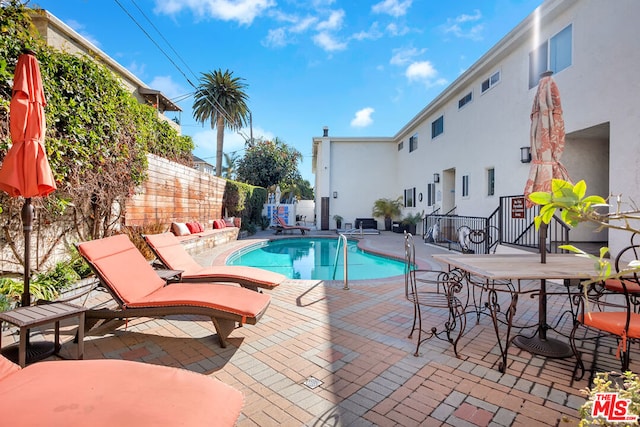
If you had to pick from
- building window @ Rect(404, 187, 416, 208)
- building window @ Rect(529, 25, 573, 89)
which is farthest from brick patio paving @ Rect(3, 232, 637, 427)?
building window @ Rect(404, 187, 416, 208)

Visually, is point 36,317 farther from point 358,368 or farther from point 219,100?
point 219,100

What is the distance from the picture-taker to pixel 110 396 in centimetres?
159

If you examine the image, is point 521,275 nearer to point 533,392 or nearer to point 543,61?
point 533,392

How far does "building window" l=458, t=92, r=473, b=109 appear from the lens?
1178 centimetres

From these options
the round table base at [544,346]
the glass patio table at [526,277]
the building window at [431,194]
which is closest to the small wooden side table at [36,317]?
the glass patio table at [526,277]

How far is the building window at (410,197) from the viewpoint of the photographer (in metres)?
17.3

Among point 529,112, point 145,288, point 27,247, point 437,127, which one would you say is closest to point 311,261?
point 145,288

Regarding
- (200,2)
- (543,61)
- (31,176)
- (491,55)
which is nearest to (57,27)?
(200,2)

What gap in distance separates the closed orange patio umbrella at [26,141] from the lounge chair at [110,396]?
1731mm

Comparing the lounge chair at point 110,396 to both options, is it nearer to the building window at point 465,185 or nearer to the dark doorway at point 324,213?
the building window at point 465,185

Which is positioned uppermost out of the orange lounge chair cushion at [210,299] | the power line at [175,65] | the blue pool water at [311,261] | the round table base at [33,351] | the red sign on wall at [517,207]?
the power line at [175,65]

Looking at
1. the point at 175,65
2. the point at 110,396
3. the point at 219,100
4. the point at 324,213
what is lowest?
the point at 110,396

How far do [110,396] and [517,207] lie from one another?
8750mm

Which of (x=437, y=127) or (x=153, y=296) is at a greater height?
(x=437, y=127)
